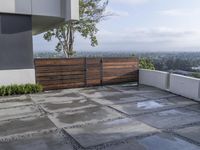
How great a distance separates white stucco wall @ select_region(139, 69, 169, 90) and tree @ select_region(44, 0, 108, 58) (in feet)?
24.3

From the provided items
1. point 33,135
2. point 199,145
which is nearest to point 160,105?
point 199,145

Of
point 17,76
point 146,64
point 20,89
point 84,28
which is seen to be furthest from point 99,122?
point 84,28

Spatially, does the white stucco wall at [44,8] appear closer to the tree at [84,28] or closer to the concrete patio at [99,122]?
the concrete patio at [99,122]

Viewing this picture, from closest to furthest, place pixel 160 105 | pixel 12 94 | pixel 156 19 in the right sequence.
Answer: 1. pixel 160 105
2. pixel 12 94
3. pixel 156 19

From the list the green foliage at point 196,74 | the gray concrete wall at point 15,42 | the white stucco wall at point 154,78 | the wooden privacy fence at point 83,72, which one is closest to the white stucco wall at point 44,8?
the gray concrete wall at point 15,42

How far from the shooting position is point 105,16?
18.8m

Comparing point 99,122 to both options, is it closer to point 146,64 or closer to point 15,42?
point 15,42

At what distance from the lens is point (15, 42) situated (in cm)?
941

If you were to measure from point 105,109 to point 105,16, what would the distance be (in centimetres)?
1297

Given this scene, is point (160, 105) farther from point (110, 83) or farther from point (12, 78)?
point (12, 78)

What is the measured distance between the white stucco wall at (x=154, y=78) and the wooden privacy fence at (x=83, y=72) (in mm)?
496

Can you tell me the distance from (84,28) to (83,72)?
786cm

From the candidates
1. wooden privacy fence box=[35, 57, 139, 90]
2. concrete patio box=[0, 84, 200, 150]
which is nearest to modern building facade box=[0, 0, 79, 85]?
wooden privacy fence box=[35, 57, 139, 90]

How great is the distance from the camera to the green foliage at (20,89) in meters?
9.09
